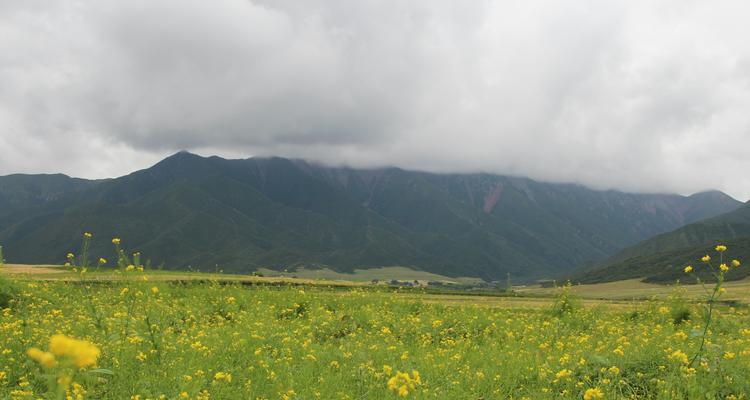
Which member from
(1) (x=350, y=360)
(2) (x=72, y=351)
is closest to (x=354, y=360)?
(1) (x=350, y=360)

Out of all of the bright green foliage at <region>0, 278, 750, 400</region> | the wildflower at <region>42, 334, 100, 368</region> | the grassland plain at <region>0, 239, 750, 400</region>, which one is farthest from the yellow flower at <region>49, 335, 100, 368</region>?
the bright green foliage at <region>0, 278, 750, 400</region>

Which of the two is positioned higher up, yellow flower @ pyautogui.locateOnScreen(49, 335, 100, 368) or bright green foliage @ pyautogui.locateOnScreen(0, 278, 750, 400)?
yellow flower @ pyautogui.locateOnScreen(49, 335, 100, 368)

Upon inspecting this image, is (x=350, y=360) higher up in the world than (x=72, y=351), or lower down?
lower down

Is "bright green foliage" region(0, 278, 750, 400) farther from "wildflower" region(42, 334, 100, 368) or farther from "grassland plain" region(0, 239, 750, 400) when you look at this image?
"wildflower" region(42, 334, 100, 368)

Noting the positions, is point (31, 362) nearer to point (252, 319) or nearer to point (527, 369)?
point (252, 319)

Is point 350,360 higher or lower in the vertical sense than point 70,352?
lower

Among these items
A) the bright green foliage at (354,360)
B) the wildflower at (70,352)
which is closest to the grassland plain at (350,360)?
the bright green foliage at (354,360)

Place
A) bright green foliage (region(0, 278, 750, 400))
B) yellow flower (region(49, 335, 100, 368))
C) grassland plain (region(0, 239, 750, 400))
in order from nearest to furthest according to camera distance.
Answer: yellow flower (region(49, 335, 100, 368))
grassland plain (region(0, 239, 750, 400))
bright green foliage (region(0, 278, 750, 400))

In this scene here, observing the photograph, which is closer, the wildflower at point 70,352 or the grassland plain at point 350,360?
the wildflower at point 70,352

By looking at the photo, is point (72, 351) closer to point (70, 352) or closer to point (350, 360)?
point (70, 352)

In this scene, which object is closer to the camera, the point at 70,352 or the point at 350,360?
the point at 70,352

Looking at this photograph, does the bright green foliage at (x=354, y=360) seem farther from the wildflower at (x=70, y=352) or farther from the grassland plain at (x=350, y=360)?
the wildflower at (x=70, y=352)

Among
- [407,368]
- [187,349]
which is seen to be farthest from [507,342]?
[187,349]

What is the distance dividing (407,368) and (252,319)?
23.2 ft
